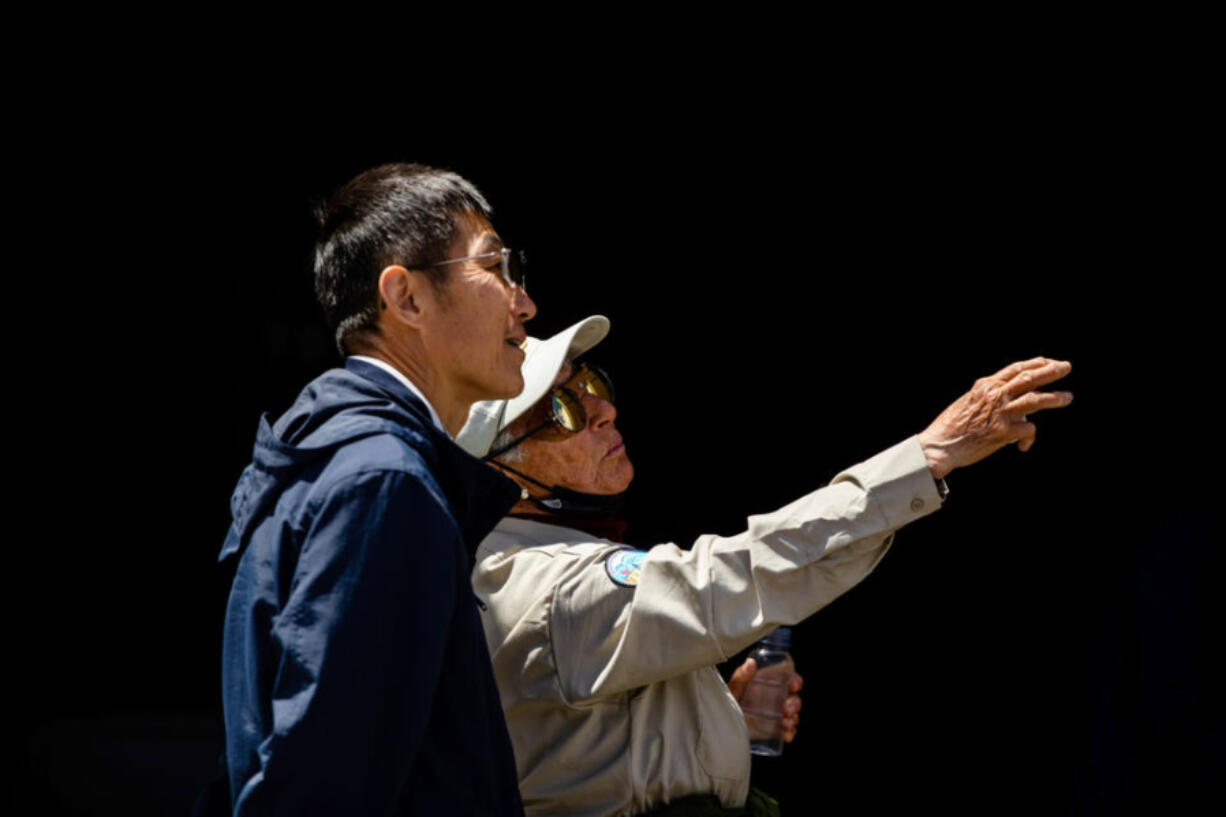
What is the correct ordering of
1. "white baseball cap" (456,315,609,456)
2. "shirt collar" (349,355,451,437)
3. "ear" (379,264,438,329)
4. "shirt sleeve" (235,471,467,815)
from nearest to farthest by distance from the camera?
"shirt sleeve" (235,471,467,815)
"shirt collar" (349,355,451,437)
"ear" (379,264,438,329)
"white baseball cap" (456,315,609,456)

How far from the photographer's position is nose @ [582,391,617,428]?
283cm

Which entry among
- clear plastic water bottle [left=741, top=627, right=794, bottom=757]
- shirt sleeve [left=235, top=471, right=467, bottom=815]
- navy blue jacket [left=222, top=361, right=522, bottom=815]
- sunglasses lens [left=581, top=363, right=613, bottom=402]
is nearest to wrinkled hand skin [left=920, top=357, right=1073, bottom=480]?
clear plastic water bottle [left=741, top=627, right=794, bottom=757]

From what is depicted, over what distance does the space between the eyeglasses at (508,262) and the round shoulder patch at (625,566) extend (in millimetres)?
550

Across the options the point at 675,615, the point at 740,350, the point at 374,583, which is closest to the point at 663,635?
the point at 675,615

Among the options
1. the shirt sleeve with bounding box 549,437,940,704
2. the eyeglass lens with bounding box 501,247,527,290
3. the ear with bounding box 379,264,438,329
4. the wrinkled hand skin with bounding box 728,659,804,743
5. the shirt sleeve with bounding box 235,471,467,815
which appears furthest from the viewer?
the wrinkled hand skin with bounding box 728,659,804,743

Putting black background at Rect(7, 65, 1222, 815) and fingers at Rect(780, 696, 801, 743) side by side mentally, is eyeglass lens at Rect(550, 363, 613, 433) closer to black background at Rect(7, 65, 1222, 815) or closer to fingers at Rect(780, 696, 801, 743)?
fingers at Rect(780, 696, 801, 743)

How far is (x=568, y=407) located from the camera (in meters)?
2.81

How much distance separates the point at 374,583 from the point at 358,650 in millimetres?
75

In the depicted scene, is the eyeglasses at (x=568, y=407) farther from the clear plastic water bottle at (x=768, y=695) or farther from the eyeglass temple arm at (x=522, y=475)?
the clear plastic water bottle at (x=768, y=695)

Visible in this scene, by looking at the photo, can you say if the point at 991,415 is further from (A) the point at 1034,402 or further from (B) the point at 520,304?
(B) the point at 520,304

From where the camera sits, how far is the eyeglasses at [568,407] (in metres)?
2.79

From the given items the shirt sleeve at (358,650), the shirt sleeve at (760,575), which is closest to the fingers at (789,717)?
the shirt sleeve at (760,575)

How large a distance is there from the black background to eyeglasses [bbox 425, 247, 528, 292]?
1951 millimetres

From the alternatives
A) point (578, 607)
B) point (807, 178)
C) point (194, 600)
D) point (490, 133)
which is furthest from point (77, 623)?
point (807, 178)
